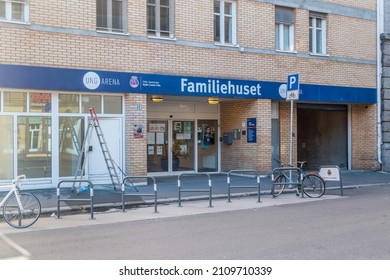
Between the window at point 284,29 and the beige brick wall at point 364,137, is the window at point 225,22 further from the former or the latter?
the beige brick wall at point 364,137

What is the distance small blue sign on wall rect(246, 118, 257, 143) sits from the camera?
1802 cm

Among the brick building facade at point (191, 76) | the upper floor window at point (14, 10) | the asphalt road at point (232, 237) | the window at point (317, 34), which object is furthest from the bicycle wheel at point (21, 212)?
the window at point (317, 34)

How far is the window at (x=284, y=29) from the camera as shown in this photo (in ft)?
60.6

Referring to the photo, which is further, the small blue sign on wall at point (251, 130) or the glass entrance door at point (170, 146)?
the glass entrance door at point (170, 146)

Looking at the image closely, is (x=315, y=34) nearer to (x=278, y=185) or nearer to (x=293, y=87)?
(x=293, y=87)

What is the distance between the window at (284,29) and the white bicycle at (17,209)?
466 inches

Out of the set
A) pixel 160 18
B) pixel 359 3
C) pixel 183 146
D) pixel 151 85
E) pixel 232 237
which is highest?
pixel 359 3

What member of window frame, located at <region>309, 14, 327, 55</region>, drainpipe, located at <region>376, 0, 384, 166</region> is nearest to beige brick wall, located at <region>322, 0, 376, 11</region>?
drainpipe, located at <region>376, 0, 384, 166</region>

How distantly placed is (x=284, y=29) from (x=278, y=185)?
737 centimetres

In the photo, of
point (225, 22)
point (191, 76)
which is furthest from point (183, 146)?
point (225, 22)

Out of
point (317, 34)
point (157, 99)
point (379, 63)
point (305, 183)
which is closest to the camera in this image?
point (305, 183)

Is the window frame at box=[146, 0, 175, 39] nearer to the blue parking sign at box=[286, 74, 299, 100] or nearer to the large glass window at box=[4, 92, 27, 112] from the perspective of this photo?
the blue parking sign at box=[286, 74, 299, 100]

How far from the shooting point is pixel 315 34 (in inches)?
768

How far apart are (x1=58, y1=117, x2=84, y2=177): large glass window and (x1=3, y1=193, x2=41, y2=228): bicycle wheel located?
4.88m
